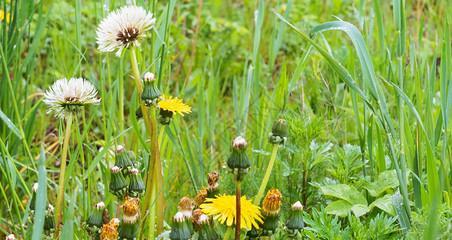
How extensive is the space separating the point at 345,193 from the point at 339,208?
0.14 ft

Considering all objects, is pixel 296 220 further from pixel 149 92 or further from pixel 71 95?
pixel 71 95

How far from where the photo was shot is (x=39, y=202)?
4.10 ft

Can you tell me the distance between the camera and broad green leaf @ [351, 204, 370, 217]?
5.43ft

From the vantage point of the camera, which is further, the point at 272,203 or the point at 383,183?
the point at 383,183

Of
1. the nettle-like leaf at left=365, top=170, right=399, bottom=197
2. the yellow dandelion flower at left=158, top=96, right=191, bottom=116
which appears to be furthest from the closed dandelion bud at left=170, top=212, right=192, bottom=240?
the nettle-like leaf at left=365, top=170, right=399, bottom=197

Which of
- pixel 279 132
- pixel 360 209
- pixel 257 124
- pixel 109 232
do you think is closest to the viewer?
pixel 109 232

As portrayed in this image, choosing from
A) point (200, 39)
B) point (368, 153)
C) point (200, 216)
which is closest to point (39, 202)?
point (200, 216)

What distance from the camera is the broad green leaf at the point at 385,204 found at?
1.66m

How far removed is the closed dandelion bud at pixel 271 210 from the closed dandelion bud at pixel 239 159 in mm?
66

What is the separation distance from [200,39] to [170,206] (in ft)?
5.47

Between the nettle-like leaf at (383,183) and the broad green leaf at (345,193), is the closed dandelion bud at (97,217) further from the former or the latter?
the nettle-like leaf at (383,183)

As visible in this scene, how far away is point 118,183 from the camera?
1.57 meters

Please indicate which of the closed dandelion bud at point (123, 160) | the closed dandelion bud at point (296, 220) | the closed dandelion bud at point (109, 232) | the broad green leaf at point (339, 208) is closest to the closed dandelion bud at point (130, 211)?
the closed dandelion bud at point (109, 232)

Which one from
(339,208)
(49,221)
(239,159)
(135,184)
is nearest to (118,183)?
(135,184)
